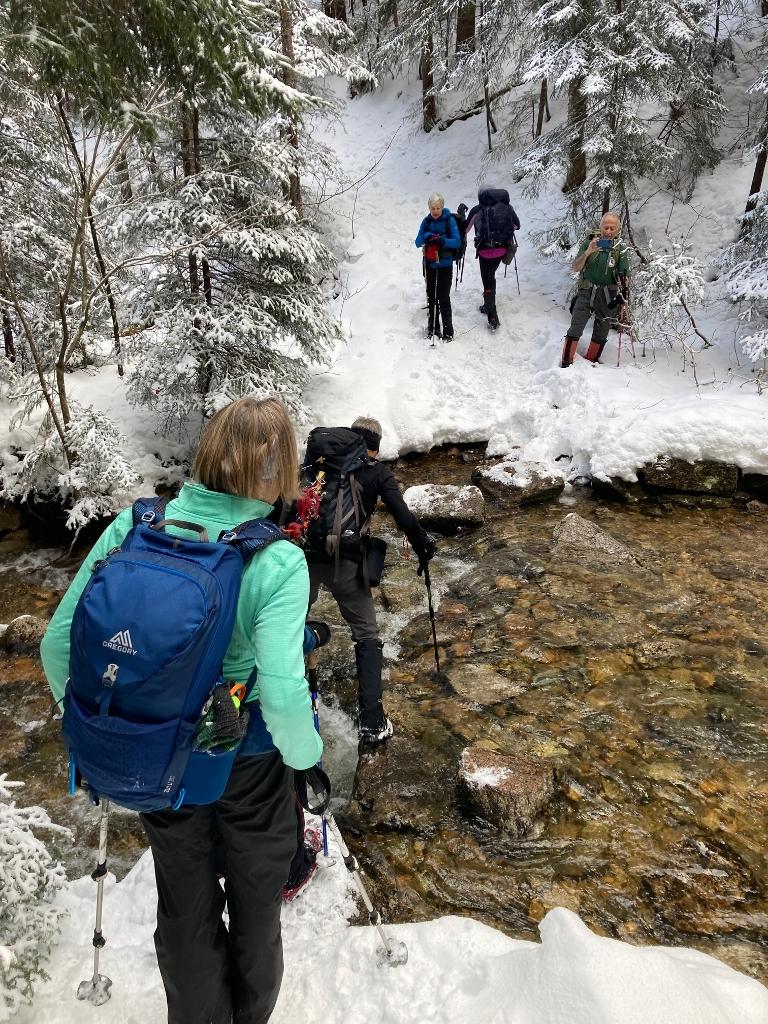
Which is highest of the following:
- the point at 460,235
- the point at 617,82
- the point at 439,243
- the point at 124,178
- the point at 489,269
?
the point at 617,82

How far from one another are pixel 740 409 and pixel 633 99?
20.0 ft

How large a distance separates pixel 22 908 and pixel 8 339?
28.3 ft

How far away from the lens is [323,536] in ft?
13.2

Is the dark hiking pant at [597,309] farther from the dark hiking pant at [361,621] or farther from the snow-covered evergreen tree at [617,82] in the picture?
the dark hiking pant at [361,621]

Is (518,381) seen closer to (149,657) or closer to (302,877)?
(302,877)

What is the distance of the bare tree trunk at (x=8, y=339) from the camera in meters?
8.66

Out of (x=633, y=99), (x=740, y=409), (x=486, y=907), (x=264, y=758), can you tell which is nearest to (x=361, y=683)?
(x=486, y=907)

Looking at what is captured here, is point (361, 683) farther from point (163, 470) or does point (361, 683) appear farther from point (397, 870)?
point (163, 470)

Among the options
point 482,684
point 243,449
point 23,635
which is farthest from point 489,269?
point 243,449

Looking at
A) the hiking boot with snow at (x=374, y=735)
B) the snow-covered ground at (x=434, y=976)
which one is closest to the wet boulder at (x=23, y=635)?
the snow-covered ground at (x=434, y=976)

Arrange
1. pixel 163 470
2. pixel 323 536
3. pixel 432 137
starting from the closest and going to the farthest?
pixel 323 536 → pixel 163 470 → pixel 432 137

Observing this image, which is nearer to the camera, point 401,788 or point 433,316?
point 401,788

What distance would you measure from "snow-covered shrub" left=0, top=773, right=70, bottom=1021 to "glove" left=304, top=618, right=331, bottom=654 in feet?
4.49

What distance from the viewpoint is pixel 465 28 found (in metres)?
17.2
